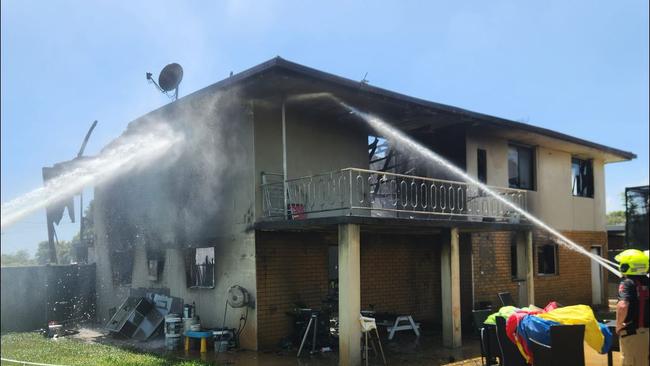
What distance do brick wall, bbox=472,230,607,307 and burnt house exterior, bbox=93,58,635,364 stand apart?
2.1 inches

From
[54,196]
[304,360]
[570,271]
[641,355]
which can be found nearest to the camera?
[641,355]

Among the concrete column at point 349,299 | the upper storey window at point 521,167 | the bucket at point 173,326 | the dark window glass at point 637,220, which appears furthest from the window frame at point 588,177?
the bucket at point 173,326

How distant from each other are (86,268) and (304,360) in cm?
896

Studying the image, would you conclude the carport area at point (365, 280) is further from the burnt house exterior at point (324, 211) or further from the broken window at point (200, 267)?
the broken window at point (200, 267)

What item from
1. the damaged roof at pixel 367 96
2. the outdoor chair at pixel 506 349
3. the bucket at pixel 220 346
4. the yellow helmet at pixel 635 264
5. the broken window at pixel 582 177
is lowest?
the bucket at pixel 220 346

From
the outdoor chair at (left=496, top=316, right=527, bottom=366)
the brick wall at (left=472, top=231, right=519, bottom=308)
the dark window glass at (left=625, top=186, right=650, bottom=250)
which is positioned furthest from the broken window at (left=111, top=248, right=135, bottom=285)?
the dark window glass at (left=625, top=186, right=650, bottom=250)

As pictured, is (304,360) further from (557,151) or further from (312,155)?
(557,151)

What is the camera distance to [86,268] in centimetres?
1602

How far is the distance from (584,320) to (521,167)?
405 inches

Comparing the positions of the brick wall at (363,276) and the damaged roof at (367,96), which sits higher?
the damaged roof at (367,96)

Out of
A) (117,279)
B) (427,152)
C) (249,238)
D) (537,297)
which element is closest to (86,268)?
(117,279)

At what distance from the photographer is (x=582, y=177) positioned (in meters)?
19.0

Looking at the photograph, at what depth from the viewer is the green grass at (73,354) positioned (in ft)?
30.6

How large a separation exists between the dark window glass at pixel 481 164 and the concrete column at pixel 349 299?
6.28 m
